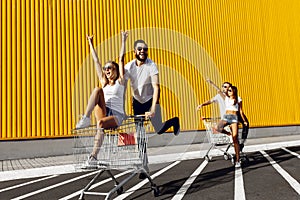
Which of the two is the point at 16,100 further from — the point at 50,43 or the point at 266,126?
the point at 266,126

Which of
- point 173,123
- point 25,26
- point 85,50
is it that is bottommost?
point 173,123

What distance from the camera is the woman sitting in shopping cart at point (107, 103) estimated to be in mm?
3586

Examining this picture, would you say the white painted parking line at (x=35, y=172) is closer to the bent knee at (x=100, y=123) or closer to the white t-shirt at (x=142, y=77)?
the white t-shirt at (x=142, y=77)

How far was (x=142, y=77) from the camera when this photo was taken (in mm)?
4578

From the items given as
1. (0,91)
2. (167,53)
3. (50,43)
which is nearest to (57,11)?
(50,43)

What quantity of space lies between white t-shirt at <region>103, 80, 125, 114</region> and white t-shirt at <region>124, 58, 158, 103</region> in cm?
42

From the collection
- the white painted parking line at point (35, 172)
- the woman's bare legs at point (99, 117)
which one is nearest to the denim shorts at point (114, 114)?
the woman's bare legs at point (99, 117)

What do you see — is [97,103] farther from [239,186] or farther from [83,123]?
[239,186]

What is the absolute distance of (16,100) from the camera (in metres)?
9.02

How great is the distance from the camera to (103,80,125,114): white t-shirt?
4.09 metres

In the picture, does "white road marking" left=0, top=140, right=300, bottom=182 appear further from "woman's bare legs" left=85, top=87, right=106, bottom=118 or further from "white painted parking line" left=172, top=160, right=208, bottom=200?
"woman's bare legs" left=85, top=87, right=106, bottom=118

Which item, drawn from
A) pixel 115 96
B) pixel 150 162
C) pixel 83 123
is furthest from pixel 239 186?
pixel 150 162

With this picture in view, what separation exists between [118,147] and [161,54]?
8.52 meters

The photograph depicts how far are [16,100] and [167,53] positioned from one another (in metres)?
5.90
